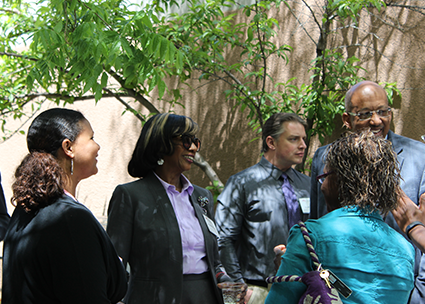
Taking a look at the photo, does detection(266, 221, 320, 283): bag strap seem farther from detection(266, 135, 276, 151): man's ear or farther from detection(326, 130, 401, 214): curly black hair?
detection(266, 135, 276, 151): man's ear

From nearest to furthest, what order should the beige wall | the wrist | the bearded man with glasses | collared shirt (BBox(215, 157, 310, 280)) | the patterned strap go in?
the patterned strap → the wrist → the bearded man with glasses → collared shirt (BBox(215, 157, 310, 280)) → the beige wall

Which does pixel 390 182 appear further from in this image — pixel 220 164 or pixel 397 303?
pixel 220 164

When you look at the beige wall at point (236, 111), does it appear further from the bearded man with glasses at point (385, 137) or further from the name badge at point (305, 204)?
the bearded man with glasses at point (385, 137)

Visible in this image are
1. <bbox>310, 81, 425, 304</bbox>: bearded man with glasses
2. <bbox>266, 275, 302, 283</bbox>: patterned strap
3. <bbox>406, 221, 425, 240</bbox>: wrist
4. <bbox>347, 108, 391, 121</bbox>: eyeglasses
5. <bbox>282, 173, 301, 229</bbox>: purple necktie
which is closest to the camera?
<bbox>266, 275, 302, 283</bbox>: patterned strap

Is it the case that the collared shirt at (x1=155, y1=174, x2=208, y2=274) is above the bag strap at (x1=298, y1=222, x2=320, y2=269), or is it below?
below

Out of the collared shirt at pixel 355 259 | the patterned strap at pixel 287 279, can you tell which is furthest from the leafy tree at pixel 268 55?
the patterned strap at pixel 287 279

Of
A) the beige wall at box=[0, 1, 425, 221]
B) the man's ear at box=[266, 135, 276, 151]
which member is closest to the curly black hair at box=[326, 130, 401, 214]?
the man's ear at box=[266, 135, 276, 151]

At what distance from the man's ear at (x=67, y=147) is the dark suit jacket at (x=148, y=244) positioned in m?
0.56

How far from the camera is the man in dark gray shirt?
277cm

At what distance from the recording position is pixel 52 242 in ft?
4.48

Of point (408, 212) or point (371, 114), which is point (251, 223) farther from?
point (408, 212)

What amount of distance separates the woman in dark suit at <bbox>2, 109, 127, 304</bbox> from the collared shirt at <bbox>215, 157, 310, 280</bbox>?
1315 millimetres

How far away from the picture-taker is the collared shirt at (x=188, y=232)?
6.98 feet

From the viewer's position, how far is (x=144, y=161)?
2.35 m
